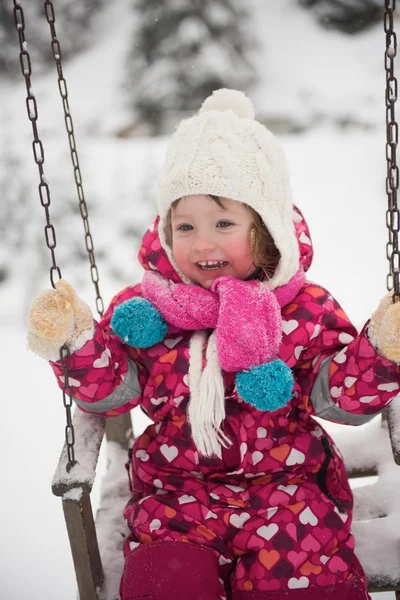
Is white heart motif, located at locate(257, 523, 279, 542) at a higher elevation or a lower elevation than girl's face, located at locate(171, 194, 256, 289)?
lower

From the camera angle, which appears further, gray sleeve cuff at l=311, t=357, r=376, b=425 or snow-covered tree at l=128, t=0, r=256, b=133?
snow-covered tree at l=128, t=0, r=256, b=133

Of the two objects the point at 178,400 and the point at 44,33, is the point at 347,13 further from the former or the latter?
the point at 178,400

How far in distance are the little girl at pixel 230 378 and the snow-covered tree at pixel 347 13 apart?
525 centimetres

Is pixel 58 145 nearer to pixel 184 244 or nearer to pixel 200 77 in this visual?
pixel 200 77

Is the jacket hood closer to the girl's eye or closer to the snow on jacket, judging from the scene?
the snow on jacket

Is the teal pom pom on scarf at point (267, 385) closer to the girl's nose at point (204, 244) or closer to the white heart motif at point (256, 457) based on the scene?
the white heart motif at point (256, 457)

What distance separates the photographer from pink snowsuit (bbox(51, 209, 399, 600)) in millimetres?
1360

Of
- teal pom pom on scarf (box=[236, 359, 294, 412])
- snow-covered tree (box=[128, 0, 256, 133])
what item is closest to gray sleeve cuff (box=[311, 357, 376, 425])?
teal pom pom on scarf (box=[236, 359, 294, 412])

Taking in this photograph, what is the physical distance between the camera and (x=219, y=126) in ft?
4.91

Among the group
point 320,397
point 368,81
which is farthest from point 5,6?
point 320,397

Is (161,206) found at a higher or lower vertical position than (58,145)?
lower

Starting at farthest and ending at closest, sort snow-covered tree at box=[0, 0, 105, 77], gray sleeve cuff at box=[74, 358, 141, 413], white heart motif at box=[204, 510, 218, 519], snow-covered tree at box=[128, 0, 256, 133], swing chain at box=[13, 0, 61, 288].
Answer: snow-covered tree at box=[0, 0, 105, 77] → snow-covered tree at box=[128, 0, 256, 133] → gray sleeve cuff at box=[74, 358, 141, 413] → white heart motif at box=[204, 510, 218, 519] → swing chain at box=[13, 0, 61, 288]

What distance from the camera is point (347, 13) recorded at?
6.37 meters

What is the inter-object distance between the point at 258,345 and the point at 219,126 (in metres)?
0.48
